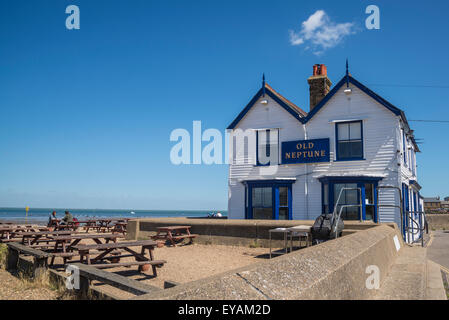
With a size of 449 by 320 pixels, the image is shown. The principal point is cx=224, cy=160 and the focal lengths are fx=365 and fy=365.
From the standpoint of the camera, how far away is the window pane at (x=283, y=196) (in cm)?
1921

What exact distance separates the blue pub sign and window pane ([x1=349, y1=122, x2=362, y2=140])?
120 centimetres

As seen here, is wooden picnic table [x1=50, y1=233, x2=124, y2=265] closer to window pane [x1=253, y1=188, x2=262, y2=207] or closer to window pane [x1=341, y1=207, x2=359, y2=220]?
window pane [x1=253, y1=188, x2=262, y2=207]

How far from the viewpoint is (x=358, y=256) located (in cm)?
507

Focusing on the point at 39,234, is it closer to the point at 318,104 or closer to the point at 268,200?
the point at 268,200

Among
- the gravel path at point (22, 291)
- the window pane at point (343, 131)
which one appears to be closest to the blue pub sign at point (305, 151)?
the window pane at point (343, 131)

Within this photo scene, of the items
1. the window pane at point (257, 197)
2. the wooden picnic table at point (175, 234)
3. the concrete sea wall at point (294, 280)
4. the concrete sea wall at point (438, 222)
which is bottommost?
the concrete sea wall at point (438, 222)

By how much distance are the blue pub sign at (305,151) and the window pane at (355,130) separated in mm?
1202

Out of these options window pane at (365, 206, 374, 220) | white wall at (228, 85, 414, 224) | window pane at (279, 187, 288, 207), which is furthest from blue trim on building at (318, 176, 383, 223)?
window pane at (279, 187, 288, 207)

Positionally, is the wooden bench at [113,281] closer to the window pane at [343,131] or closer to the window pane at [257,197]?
the window pane at [257,197]

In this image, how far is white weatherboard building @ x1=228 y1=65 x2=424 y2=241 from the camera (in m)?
17.1

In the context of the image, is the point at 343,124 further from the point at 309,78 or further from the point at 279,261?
the point at 279,261

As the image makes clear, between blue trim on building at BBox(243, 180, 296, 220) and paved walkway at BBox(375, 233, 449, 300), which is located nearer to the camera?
paved walkway at BBox(375, 233, 449, 300)

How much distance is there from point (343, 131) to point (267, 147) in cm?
413
